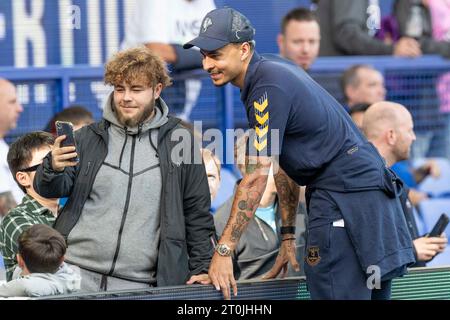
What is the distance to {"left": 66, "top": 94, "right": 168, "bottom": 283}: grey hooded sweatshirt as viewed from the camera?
528 cm

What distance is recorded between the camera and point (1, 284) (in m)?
5.09

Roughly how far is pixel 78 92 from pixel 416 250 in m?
3.27

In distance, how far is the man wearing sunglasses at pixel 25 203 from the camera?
5422 millimetres

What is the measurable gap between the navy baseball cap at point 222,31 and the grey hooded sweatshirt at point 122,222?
691 millimetres

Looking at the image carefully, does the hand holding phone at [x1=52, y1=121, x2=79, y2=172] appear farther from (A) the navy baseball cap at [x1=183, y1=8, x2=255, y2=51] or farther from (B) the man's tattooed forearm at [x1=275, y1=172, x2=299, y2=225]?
(B) the man's tattooed forearm at [x1=275, y1=172, x2=299, y2=225]

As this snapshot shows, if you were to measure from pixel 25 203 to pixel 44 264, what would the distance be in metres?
0.67


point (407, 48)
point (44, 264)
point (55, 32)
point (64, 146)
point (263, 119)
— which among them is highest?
point (55, 32)

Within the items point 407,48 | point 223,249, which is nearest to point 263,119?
point 223,249

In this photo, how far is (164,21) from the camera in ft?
27.8

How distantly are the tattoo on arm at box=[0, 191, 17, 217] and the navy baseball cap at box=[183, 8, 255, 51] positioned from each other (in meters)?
2.40

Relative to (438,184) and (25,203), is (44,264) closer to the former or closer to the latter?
(25,203)

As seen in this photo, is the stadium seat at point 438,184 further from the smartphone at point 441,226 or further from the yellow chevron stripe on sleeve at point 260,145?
the yellow chevron stripe on sleeve at point 260,145

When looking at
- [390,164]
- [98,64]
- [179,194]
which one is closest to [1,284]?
[179,194]

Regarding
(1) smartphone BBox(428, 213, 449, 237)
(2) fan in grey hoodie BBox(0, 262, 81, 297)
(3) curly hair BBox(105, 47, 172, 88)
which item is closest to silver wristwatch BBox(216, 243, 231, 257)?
(2) fan in grey hoodie BBox(0, 262, 81, 297)
